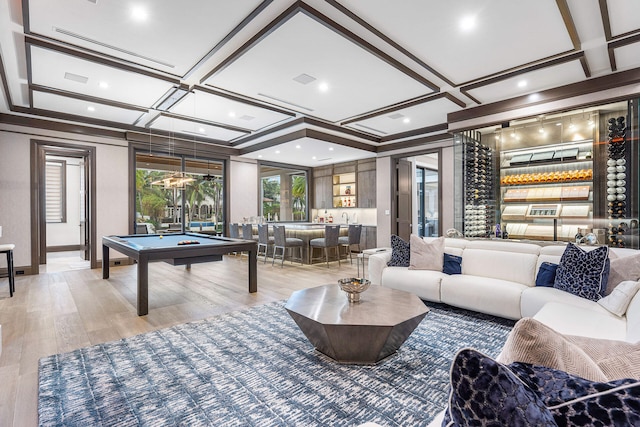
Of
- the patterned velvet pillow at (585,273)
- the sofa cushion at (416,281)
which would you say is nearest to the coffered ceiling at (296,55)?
the patterned velvet pillow at (585,273)

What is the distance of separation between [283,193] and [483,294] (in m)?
7.65

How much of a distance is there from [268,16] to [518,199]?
5.07m

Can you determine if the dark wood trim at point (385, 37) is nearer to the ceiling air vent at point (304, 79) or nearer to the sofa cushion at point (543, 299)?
the ceiling air vent at point (304, 79)

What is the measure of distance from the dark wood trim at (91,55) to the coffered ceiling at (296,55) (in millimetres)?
14

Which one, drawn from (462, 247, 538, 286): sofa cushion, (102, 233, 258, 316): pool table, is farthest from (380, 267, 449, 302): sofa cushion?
(102, 233, 258, 316): pool table

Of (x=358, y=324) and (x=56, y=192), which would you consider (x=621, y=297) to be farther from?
(x=56, y=192)

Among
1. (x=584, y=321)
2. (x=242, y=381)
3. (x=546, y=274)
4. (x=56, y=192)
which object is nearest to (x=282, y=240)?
(x=242, y=381)

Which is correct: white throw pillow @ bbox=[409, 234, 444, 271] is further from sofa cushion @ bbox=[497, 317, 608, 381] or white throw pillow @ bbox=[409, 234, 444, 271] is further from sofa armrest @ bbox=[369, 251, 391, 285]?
sofa cushion @ bbox=[497, 317, 608, 381]

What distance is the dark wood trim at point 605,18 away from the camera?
281 cm

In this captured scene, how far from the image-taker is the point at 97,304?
4.04 metres

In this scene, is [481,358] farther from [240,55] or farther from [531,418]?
[240,55]

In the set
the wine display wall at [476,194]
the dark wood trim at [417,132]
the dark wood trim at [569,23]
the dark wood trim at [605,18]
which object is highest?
the dark wood trim at [605,18]

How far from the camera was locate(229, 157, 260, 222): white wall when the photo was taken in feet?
28.3

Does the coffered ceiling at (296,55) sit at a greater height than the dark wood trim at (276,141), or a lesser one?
greater
